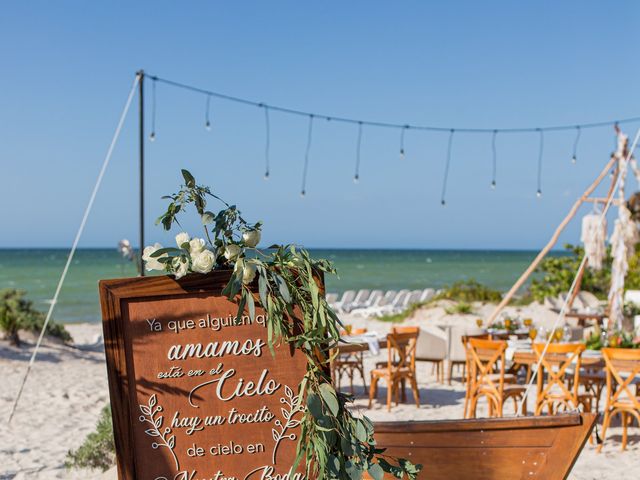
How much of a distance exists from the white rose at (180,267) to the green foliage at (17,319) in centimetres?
1100

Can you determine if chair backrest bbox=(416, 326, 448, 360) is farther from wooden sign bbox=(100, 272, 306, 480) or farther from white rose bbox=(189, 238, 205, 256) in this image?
white rose bbox=(189, 238, 205, 256)

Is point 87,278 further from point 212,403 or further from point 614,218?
point 212,403

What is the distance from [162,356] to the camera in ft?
7.45

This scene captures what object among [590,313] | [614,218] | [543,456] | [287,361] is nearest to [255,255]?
[287,361]

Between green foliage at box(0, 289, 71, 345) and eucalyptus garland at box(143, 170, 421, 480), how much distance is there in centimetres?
1098

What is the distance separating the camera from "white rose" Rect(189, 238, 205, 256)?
A: 2.19 metres

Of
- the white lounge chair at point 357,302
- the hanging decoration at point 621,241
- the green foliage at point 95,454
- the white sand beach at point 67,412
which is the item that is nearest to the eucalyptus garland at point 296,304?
the white sand beach at point 67,412

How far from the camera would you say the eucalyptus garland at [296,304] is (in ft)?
6.98

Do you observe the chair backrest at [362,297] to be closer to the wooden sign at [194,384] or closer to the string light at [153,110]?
the string light at [153,110]

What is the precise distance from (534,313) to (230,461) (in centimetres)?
1566

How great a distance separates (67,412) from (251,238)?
257 inches

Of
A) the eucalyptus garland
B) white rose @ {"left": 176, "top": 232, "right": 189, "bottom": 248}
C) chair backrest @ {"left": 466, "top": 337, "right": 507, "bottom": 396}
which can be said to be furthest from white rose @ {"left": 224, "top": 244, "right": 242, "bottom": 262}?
chair backrest @ {"left": 466, "top": 337, "right": 507, "bottom": 396}

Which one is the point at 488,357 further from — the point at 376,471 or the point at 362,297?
the point at 362,297

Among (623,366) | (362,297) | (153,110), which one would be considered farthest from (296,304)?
(362,297)
